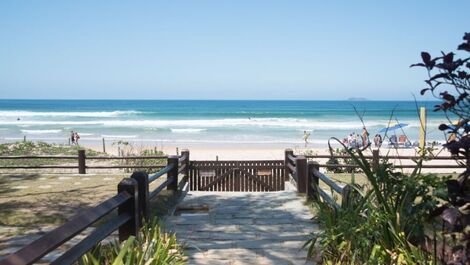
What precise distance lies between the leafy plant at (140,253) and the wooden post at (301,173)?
14.5 ft

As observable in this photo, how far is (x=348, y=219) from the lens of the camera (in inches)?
183

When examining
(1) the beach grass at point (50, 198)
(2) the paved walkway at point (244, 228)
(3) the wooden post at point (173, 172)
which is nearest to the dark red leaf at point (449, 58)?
(2) the paved walkway at point (244, 228)

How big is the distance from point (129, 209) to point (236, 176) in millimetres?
6322

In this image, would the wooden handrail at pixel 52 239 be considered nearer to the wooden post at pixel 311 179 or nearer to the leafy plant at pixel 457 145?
the leafy plant at pixel 457 145

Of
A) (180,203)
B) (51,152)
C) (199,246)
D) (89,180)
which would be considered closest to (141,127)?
(51,152)

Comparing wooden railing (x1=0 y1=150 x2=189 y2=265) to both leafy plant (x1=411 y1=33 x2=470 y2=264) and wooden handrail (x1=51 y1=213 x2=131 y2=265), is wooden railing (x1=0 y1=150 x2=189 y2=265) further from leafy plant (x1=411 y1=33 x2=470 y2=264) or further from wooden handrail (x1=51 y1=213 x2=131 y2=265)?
leafy plant (x1=411 y1=33 x2=470 y2=264)

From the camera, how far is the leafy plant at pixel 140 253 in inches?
149

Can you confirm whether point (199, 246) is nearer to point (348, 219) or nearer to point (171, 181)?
point (348, 219)

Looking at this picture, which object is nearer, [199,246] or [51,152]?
[199,246]

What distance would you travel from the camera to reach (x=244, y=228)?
6.37m

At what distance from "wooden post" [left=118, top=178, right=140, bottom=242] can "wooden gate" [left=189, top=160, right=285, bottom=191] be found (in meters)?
5.99

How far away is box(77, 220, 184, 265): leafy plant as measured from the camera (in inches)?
149

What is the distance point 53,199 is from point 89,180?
9.26ft

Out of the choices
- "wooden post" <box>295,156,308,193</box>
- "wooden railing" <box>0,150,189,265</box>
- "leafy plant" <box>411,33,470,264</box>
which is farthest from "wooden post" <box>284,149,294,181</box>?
"leafy plant" <box>411,33,470,264</box>
